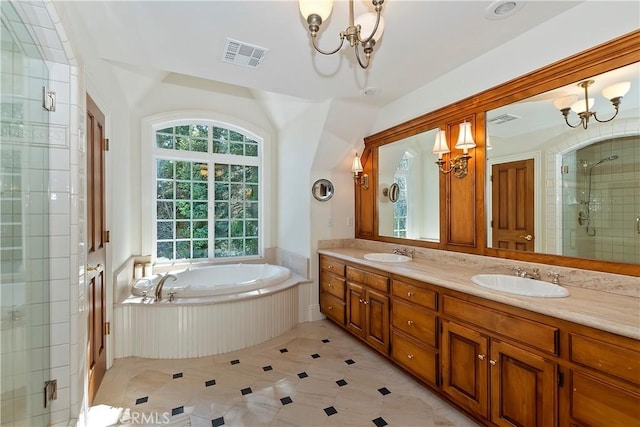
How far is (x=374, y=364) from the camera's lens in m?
2.49

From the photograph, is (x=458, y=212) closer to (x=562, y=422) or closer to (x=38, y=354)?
(x=562, y=422)

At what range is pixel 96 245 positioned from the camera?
2.11 meters

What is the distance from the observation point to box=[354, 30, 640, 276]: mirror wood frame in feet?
5.09

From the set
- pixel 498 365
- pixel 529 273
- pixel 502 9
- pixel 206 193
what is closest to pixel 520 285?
pixel 529 273

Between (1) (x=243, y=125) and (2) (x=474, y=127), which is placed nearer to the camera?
(2) (x=474, y=127)

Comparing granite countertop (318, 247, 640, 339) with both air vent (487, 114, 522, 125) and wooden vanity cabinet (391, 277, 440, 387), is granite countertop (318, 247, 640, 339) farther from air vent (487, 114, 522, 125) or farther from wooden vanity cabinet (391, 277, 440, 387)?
air vent (487, 114, 522, 125)

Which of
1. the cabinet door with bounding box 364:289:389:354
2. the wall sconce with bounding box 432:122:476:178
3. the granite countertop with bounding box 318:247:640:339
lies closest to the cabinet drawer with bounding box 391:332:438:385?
the cabinet door with bounding box 364:289:389:354

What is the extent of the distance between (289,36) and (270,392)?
2.56m

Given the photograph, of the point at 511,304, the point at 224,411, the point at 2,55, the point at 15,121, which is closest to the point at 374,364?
the point at 224,411

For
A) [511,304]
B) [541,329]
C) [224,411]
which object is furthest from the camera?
[224,411]

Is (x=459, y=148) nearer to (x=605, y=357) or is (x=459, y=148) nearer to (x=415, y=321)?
(x=415, y=321)

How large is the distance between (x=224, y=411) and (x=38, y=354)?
1112 mm

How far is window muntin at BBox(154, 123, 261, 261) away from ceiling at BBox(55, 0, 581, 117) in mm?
1389

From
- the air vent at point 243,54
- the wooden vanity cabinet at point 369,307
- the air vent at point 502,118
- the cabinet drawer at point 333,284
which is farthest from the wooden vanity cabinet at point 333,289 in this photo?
the air vent at point 243,54
